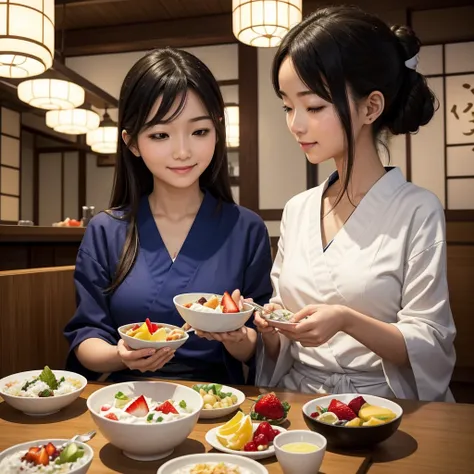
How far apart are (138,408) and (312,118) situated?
0.94 meters

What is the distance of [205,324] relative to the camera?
1437mm

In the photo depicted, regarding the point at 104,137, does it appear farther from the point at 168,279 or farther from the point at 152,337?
the point at 152,337

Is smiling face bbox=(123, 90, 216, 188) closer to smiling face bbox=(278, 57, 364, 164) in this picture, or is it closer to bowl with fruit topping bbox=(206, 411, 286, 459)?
smiling face bbox=(278, 57, 364, 164)

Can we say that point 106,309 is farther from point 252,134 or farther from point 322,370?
point 252,134

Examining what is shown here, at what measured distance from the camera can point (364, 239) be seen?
5.38 feet

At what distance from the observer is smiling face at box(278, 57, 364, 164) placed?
158 centimetres

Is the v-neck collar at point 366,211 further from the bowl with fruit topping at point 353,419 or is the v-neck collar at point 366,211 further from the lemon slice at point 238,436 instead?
the lemon slice at point 238,436

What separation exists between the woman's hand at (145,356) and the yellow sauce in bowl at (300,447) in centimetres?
45

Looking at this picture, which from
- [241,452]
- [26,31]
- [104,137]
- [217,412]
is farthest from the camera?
[104,137]

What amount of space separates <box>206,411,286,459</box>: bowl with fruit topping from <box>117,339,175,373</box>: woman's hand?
0.30 m

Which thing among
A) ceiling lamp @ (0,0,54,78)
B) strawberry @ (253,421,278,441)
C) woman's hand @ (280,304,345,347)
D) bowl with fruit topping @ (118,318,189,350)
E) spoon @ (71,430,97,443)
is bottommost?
spoon @ (71,430,97,443)

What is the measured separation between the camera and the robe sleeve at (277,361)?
5.78ft

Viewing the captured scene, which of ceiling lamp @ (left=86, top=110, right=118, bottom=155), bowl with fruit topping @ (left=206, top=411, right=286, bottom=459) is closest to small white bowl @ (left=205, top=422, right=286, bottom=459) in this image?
bowl with fruit topping @ (left=206, top=411, right=286, bottom=459)

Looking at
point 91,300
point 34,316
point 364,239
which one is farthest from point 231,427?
point 34,316
